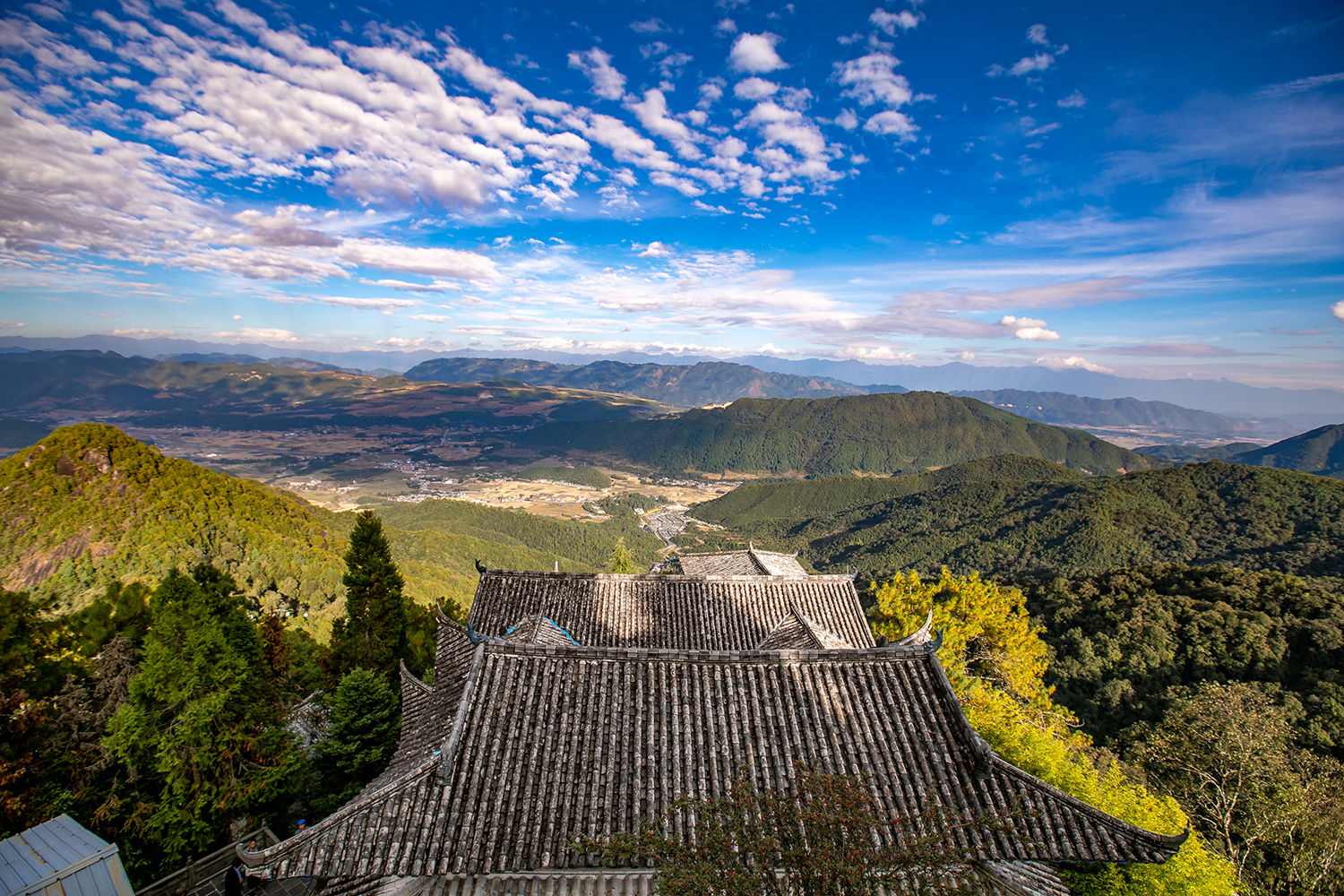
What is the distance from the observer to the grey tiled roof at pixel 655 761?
970 centimetres

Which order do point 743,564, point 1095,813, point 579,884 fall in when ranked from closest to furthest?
1. point 1095,813
2. point 579,884
3. point 743,564

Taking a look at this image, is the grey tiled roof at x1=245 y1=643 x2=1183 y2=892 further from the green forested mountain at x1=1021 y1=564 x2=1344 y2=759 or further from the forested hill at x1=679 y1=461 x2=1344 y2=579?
the forested hill at x1=679 y1=461 x2=1344 y2=579

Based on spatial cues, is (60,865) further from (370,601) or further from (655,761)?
(370,601)

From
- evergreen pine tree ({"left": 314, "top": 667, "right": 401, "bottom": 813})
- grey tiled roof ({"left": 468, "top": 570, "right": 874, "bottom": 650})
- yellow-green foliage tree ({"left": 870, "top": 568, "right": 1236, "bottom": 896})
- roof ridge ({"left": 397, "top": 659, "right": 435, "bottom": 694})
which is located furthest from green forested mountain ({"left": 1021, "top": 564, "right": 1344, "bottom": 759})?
evergreen pine tree ({"left": 314, "top": 667, "right": 401, "bottom": 813})

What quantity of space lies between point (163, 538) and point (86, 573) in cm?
578

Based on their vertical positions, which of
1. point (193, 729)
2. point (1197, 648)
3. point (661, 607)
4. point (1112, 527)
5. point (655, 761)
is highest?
point (655, 761)

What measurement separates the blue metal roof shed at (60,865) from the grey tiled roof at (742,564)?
29.2 meters

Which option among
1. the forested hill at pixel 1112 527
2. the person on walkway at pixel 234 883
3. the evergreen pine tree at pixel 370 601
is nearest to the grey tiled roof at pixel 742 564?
the evergreen pine tree at pixel 370 601

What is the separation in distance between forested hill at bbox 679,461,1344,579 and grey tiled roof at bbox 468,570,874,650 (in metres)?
83.0

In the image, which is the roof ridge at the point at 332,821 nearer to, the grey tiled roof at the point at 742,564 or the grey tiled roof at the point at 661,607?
the grey tiled roof at the point at 661,607

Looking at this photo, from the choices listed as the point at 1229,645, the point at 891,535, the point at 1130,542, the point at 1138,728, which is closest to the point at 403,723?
the point at 1138,728

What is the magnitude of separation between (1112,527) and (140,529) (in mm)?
149772

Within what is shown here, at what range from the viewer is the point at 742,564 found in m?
38.2

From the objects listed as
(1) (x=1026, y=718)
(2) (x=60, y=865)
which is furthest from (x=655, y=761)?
(1) (x=1026, y=718)
